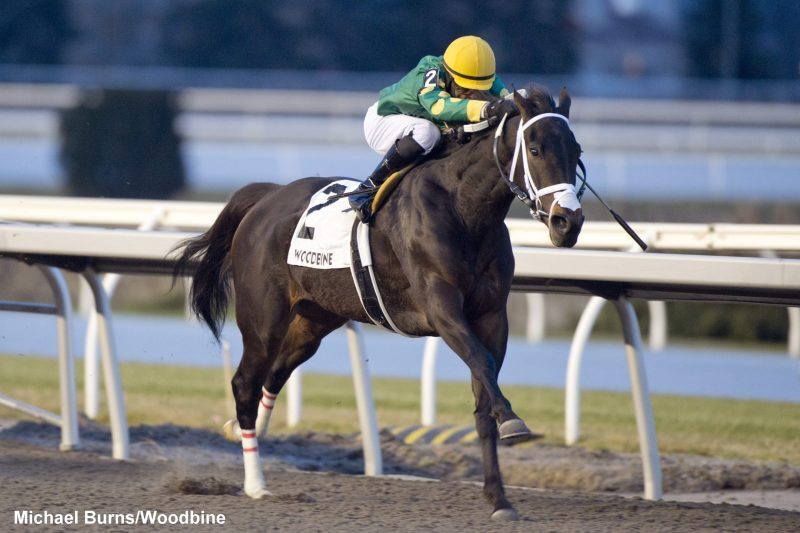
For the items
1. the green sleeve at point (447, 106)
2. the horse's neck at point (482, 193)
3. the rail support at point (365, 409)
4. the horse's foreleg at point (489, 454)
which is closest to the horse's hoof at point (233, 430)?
the rail support at point (365, 409)

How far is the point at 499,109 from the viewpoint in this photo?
14.9ft

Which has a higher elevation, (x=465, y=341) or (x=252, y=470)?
(x=465, y=341)

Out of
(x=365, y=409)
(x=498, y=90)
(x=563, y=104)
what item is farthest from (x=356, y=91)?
(x=563, y=104)

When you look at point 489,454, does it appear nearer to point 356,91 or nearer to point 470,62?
point 470,62

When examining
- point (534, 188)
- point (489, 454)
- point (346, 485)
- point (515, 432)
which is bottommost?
point (346, 485)

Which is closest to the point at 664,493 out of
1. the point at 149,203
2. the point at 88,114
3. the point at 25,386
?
the point at 149,203

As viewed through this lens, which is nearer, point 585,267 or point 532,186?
point 532,186

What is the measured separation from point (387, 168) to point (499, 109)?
555 millimetres

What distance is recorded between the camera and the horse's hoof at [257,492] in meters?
4.96

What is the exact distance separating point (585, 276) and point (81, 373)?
5442 millimetres

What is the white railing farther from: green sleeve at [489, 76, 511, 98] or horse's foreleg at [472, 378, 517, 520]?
horse's foreleg at [472, 378, 517, 520]

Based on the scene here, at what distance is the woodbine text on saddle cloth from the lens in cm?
500

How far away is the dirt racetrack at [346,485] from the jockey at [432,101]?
1.11 m

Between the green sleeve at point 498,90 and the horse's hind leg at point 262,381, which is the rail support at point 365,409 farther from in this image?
the green sleeve at point 498,90
